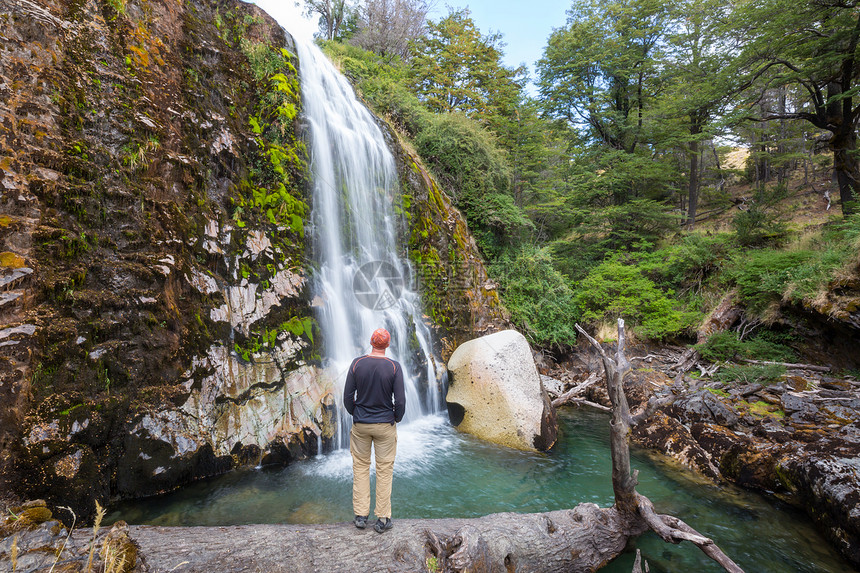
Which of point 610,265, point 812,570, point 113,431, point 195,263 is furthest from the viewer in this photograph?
point 610,265

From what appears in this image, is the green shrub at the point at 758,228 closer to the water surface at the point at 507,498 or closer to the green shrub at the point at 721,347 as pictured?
the green shrub at the point at 721,347

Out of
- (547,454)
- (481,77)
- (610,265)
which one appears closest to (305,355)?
(547,454)

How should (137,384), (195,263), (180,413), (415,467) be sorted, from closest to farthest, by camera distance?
(137,384)
(180,413)
(195,263)
(415,467)

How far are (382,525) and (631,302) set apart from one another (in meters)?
11.1

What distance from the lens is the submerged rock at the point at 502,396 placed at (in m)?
6.78

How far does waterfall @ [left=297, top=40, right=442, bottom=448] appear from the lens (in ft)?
24.0

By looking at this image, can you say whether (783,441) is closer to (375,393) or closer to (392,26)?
(375,393)

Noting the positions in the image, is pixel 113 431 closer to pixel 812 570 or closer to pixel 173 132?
pixel 173 132

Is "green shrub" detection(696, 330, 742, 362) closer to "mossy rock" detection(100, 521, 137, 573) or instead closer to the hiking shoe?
the hiking shoe

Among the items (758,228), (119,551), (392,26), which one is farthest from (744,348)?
(392,26)

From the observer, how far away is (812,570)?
3795mm

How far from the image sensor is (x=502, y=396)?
6992 millimetres

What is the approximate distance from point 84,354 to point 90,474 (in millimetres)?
1249

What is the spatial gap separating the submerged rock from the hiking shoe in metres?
3.98
